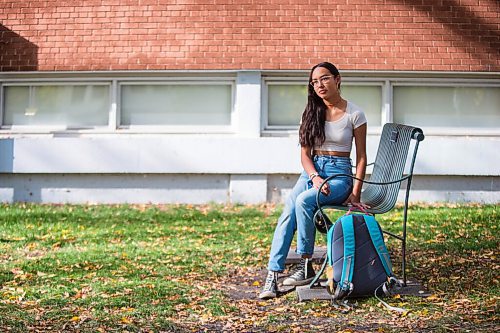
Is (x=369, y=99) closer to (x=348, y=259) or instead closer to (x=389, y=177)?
(x=389, y=177)

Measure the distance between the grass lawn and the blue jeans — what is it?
13.6 inches

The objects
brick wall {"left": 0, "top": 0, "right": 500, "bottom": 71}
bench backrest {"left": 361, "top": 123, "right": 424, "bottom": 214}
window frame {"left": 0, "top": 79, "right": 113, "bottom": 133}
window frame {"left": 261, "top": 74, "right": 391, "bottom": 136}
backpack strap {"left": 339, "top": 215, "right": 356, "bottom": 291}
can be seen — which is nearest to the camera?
backpack strap {"left": 339, "top": 215, "right": 356, "bottom": 291}

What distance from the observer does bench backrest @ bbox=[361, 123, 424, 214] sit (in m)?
6.05

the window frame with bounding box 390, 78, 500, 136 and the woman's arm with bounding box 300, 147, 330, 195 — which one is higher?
the window frame with bounding box 390, 78, 500, 136

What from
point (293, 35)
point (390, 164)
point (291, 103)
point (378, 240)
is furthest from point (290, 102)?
point (378, 240)

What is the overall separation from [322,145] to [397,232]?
2992 mm

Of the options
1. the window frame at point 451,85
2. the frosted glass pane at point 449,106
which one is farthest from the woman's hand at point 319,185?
the frosted glass pane at point 449,106

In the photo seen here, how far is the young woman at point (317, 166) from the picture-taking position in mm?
5926

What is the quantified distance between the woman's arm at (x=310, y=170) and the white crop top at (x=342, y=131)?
0.30 feet

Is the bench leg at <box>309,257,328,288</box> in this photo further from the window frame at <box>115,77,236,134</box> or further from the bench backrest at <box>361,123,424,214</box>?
the window frame at <box>115,77,236,134</box>

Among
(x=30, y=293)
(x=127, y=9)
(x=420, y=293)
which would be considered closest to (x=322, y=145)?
(x=420, y=293)

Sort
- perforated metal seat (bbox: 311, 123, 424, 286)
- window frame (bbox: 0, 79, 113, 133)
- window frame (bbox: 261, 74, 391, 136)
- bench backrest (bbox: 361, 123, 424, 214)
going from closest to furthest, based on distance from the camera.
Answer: perforated metal seat (bbox: 311, 123, 424, 286) < bench backrest (bbox: 361, 123, 424, 214) < window frame (bbox: 261, 74, 391, 136) < window frame (bbox: 0, 79, 113, 133)

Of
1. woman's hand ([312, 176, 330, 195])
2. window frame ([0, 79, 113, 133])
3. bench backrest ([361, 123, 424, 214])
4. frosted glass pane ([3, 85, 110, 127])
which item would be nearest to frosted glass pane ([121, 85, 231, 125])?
window frame ([0, 79, 113, 133])

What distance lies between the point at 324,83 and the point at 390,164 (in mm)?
917
